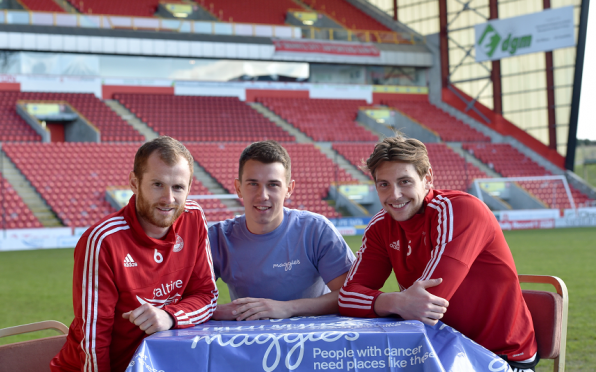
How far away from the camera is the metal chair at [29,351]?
2.21 meters

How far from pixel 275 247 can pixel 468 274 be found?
925 millimetres

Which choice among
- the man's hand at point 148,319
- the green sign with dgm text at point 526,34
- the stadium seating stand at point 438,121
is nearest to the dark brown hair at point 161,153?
the man's hand at point 148,319

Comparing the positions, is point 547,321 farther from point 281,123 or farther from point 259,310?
point 281,123

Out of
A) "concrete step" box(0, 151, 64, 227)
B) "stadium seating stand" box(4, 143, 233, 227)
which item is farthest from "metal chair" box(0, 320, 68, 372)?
"concrete step" box(0, 151, 64, 227)

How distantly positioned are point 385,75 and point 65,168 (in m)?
16.4

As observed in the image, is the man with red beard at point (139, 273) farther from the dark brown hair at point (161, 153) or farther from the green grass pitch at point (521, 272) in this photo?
the green grass pitch at point (521, 272)

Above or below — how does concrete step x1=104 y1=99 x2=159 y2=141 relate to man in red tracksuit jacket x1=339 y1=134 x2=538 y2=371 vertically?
above

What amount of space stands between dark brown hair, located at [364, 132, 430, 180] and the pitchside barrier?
13.0 meters

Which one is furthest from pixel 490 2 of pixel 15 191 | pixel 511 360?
pixel 511 360

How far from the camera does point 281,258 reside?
272 cm

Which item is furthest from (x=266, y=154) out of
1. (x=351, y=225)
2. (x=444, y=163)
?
(x=444, y=163)

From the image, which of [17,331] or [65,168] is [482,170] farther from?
[17,331]

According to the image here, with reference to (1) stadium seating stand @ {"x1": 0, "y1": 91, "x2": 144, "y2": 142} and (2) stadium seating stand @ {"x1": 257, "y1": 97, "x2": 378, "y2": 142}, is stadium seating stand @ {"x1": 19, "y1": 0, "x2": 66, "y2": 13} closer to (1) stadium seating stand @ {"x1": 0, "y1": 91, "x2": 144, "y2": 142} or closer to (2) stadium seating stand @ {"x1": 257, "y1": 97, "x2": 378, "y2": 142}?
(1) stadium seating stand @ {"x1": 0, "y1": 91, "x2": 144, "y2": 142}

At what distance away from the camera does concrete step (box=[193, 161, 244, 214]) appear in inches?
711
